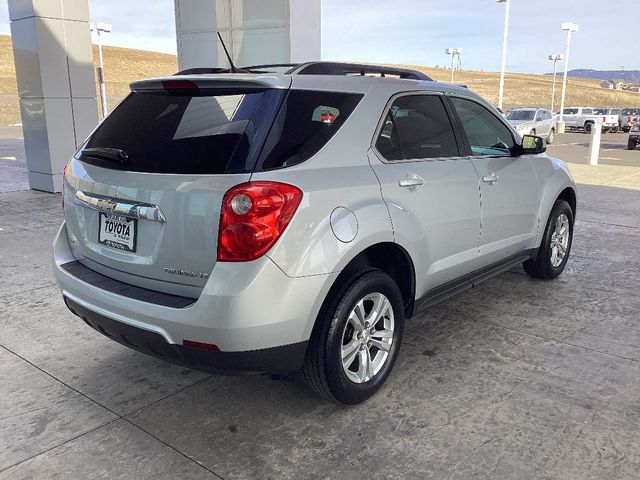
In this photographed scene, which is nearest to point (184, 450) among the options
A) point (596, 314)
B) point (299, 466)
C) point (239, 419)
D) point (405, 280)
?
point (239, 419)

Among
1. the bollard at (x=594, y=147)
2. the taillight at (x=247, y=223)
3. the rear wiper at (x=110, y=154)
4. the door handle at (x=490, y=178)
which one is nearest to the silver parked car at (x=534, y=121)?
the bollard at (x=594, y=147)

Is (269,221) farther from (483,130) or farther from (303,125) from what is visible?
(483,130)

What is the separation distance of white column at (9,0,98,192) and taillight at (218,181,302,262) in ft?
27.4

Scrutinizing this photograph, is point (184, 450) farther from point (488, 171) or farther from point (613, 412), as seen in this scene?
point (488, 171)

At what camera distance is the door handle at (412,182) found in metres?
3.22

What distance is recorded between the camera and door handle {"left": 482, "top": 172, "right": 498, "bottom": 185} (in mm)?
3980

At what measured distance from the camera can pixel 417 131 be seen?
3.54 meters

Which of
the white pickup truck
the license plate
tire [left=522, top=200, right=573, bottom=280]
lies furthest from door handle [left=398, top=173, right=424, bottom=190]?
the white pickup truck

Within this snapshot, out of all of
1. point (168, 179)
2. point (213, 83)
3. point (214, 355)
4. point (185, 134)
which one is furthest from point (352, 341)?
point (213, 83)

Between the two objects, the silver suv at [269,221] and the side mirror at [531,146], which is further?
the side mirror at [531,146]

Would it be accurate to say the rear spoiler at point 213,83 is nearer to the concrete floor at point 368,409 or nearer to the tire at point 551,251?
the concrete floor at point 368,409

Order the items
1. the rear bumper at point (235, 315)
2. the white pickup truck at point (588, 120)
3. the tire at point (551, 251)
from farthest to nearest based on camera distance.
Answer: the white pickup truck at point (588, 120), the tire at point (551, 251), the rear bumper at point (235, 315)

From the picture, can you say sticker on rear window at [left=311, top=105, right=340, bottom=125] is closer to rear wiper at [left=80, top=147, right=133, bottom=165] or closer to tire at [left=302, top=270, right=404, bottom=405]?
tire at [left=302, top=270, right=404, bottom=405]

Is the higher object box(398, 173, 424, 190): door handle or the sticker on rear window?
the sticker on rear window
